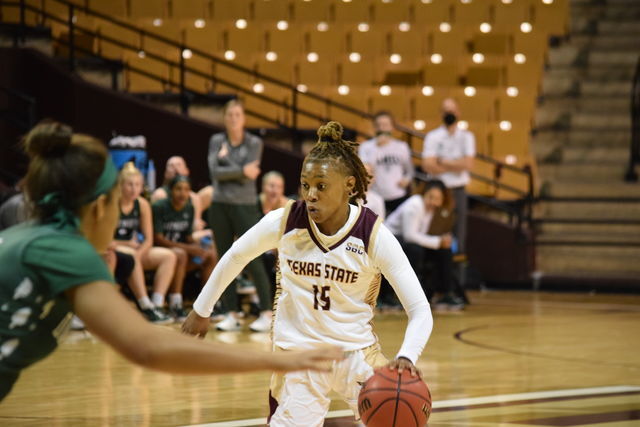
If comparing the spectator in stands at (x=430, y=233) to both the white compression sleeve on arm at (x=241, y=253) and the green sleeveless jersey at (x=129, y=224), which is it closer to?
the green sleeveless jersey at (x=129, y=224)

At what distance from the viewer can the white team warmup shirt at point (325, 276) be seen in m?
3.78

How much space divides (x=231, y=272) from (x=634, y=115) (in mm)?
9584

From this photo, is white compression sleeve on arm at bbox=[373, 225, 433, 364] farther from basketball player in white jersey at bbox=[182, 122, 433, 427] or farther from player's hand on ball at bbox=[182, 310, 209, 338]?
player's hand on ball at bbox=[182, 310, 209, 338]

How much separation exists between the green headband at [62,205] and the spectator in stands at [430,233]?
747 centimetres

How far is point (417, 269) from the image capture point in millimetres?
9758

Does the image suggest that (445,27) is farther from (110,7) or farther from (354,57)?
(110,7)

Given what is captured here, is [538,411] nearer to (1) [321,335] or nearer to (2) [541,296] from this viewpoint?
(1) [321,335]

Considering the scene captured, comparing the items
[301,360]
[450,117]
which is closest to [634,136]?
[450,117]

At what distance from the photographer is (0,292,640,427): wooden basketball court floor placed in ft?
15.8

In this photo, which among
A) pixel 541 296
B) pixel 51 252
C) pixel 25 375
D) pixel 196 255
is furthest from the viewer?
pixel 541 296

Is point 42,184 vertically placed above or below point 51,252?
above

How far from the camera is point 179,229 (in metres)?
9.24

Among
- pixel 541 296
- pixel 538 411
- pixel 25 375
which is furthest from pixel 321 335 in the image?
pixel 541 296

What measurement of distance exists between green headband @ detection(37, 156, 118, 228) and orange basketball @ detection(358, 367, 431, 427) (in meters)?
1.47
